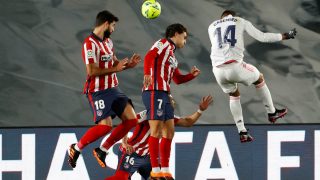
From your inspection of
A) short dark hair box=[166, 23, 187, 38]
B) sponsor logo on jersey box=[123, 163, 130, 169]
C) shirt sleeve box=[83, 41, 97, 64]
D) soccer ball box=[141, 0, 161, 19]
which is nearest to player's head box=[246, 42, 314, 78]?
soccer ball box=[141, 0, 161, 19]

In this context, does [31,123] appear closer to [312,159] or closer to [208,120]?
[208,120]

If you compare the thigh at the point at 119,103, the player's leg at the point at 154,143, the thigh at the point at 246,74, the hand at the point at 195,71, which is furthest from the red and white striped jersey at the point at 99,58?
the thigh at the point at 246,74

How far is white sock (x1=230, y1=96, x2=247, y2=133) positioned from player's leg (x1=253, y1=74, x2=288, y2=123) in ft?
0.81

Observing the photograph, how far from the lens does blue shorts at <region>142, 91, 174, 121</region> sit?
1192 cm

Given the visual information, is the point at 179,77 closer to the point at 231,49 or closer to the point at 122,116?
the point at 231,49

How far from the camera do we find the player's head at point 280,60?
14.1 m

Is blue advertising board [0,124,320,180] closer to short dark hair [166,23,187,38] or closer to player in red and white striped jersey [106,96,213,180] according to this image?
player in red and white striped jersey [106,96,213,180]

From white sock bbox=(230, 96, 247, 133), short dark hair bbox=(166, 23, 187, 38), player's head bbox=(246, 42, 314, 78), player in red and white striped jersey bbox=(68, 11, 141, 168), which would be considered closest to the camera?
player in red and white striped jersey bbox=(68, 11, 141, 168)

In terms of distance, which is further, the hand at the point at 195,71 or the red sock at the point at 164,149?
the hand at the point at 195,71

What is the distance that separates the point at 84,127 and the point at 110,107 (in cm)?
193

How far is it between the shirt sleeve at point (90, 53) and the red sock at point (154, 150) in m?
0.97

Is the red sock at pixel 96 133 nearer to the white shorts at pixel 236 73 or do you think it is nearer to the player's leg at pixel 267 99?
the white shorts at pixel 236 73

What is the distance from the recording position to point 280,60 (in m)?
14.1

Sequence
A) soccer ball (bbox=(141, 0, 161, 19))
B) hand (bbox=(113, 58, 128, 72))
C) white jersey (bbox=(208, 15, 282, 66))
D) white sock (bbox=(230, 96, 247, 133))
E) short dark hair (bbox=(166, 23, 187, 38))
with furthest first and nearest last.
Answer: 1. soccer ball (bbox=(141, 0, 161, 19))
2. white sock (bbox=(230, 96, 247, 133))
3. white jersey (bbox=(208, 15, 282, 66))
4. short dark hair (bbox=(166, 23, 187, 38))
5. hand (bbox=(113, 58, 128, 72))
